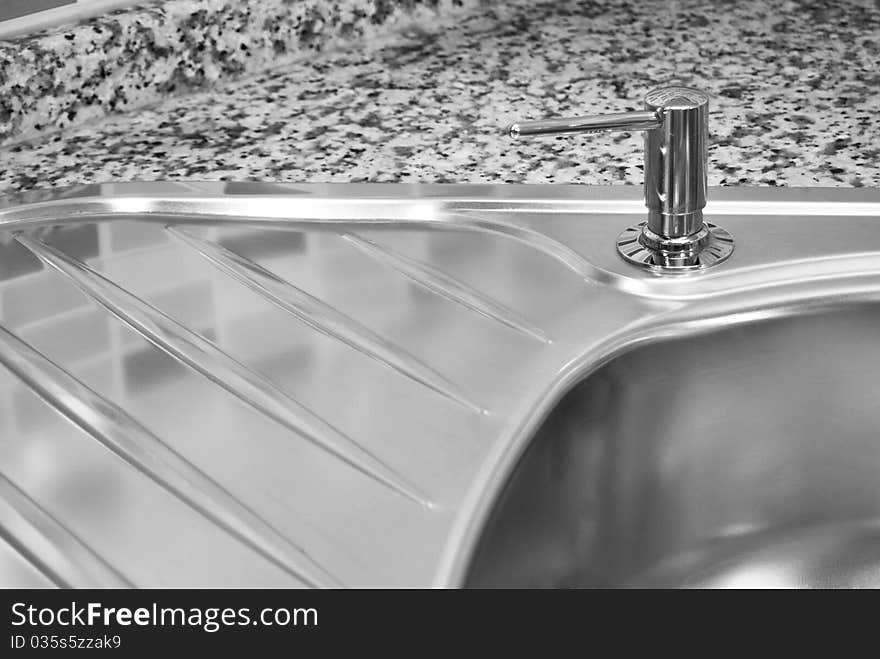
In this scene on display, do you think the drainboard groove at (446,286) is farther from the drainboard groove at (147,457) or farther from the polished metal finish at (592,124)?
the drainboard groove at (147,457)

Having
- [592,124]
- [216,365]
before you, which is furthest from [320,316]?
[592,124]

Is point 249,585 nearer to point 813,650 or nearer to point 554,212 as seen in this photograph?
point 813,650

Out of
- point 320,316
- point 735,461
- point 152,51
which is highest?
point 152,51

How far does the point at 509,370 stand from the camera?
2.19ft

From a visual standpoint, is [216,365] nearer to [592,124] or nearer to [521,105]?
[592,124]

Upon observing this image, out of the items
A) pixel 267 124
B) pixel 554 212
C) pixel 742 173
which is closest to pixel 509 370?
pixel 554 212

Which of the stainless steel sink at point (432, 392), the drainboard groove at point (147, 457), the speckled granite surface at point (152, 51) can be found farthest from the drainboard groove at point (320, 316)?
the speckled granite surface at point (152, 51)

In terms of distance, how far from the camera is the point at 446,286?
29.9 inches

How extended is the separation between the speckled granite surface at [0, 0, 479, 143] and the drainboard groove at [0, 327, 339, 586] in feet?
1.22

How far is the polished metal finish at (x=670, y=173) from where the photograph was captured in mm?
687

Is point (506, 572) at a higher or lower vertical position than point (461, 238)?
lower

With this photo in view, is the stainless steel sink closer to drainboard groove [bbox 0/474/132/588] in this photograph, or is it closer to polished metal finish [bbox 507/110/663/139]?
drainboard groove [bbox 0/474/132/588]

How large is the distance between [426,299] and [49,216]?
1.08 ft

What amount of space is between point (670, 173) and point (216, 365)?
0.32 meters
